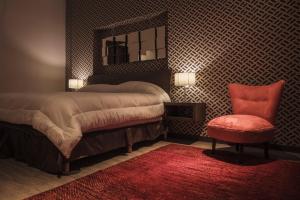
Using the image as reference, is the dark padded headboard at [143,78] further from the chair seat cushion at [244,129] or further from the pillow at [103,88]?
the chair seat cushion at [244,129]

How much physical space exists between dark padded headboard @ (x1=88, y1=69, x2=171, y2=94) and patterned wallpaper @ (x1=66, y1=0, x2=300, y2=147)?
0.18 metres

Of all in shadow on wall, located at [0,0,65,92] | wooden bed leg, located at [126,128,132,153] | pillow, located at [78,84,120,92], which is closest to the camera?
wooden bed leg, located at [126,128,132,153]

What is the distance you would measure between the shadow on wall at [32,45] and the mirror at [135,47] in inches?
52.6

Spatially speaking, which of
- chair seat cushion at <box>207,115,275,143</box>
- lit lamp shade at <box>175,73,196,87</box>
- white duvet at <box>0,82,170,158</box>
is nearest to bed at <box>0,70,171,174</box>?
white duvet at <box>0,82,170,158</box>

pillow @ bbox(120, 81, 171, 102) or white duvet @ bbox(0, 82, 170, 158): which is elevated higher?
pillow @ bbox(120, 81, 171, 102)

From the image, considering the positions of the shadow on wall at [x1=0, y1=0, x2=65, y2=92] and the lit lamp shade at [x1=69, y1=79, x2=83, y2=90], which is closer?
the shadow on wall at [x1=0, y1=0, x2=65, y2=92]

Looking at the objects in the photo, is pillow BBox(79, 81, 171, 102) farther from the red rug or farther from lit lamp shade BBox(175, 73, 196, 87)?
the red rug

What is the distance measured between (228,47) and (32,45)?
14.1ft

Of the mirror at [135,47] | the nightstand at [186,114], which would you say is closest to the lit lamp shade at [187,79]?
the nightstand at [186,114]

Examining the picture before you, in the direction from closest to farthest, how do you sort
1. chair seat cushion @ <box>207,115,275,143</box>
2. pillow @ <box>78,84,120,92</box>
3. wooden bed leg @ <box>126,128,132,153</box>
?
chair seat cushion @ <box>207,115,275,143</box> → wooden bed leg @ <box>126,128,132,153</box> → pillow @ <box>78,84,120,92</box>

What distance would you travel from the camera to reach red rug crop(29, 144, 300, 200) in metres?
1.86

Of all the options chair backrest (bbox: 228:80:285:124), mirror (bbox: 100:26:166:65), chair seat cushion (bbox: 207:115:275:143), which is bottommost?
chair seat cushion (bbox: 207:115:275:143)

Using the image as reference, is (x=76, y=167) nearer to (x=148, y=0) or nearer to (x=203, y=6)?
(x=203, y=6)

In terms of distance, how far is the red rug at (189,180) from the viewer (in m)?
1.86
